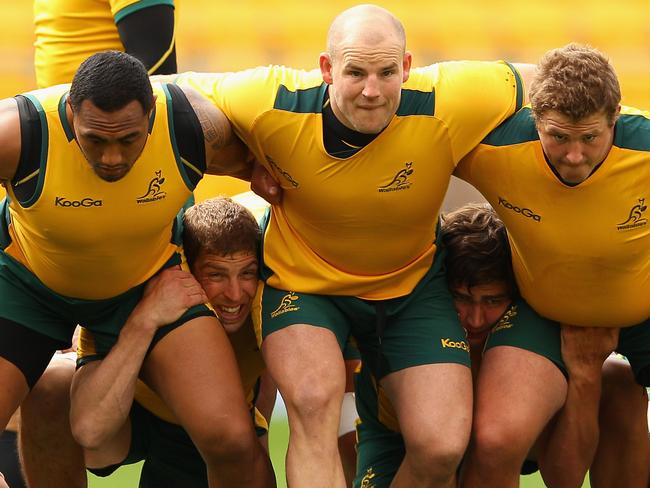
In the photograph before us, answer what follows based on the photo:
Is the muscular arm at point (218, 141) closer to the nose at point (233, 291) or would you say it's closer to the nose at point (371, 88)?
the nose at point (233, 291)

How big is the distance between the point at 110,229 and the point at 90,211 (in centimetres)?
10

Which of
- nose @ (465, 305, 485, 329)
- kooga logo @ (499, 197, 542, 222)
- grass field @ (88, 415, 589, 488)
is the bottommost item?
grass field @ (88, 415, 589, 488)

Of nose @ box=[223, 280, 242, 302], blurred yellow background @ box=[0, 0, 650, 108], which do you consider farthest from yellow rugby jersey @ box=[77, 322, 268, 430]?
blurred yellow background @ box=[0, 0, 650, 108]

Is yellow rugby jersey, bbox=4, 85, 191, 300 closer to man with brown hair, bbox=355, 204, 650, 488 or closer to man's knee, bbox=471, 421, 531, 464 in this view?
man with brown hair, bbox=355, 204, 650, 488

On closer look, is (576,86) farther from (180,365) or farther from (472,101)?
(180,365)

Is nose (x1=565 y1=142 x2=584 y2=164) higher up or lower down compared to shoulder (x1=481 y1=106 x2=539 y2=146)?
higher up

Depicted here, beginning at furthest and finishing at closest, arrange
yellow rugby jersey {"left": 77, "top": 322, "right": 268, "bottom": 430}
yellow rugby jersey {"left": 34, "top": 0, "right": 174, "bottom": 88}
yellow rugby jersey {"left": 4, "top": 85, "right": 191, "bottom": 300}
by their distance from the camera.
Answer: yellow rugby jersey {"left": 34, "top": 0, "right": 174, "bottom": 88}
yellow rugby jersey {"left": 77, "top": 322, "right": 268, "bottom": 430}
yellow rugby jersey {"left": 4, "top": 85, "right": 191, "bottom": 300}

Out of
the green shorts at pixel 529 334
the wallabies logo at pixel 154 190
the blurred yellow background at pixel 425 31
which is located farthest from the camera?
the blurred yellow background at pixel 425 31

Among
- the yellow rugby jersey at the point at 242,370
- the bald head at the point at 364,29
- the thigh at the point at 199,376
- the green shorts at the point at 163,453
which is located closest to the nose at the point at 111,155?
the thigh at the point at 199,376

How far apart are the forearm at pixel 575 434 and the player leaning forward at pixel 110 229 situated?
1169 millimetres

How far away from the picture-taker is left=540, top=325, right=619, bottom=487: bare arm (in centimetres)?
494

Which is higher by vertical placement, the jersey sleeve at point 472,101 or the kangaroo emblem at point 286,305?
the jersey sleeve at point 472,101

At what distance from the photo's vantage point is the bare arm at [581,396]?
4.94 metres

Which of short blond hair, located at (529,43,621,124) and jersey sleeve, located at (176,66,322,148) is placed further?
jersey sleeve, located at (176,66,322,148)
